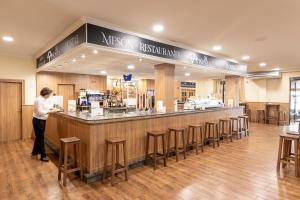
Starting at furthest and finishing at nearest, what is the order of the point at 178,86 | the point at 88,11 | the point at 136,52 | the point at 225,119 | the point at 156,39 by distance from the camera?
the point at 178,86, the point at 225,119, the point at 156,39, the point at 136,52, the point at 88,11

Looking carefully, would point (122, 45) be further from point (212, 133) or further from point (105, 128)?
point (212, 133)

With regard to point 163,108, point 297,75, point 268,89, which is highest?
point 297,75

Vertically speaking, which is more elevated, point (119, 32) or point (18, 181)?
point (119, 32)

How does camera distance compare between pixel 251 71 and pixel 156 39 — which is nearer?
pixel 156 39

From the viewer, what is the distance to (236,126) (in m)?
6.84

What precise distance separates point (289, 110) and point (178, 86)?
5988mm

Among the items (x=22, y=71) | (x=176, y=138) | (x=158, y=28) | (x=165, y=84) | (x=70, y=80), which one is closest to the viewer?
(x=158, y=28)

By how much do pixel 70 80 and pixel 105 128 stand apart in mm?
4749

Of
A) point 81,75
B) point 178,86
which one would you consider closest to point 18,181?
point 81,75

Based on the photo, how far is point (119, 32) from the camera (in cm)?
364

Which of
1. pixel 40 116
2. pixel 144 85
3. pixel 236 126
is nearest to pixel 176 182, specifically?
pixel 40 116

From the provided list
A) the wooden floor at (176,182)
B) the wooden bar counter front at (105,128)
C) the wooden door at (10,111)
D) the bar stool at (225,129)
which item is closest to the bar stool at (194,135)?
the wooden bar counter front at (105,128)

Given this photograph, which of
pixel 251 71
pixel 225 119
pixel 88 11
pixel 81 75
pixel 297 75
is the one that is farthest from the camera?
pixel 251 71

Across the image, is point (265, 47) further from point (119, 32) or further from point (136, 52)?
point (119, 32)
